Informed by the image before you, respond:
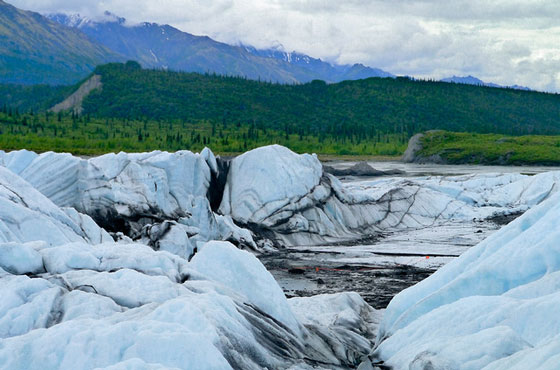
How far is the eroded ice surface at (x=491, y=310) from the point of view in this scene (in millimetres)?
8492

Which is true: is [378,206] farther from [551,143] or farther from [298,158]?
[551,143]

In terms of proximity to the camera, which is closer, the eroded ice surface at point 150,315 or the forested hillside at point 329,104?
the eroded ice surface at point 150,315

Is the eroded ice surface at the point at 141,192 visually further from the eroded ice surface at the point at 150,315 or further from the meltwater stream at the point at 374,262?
the eroded ice surface at the point at 150,315

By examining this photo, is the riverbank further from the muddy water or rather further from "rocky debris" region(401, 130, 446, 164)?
the muddy water

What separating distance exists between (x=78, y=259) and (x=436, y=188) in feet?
97.1

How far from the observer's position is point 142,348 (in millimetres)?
8094

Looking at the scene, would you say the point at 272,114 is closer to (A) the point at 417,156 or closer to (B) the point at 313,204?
(A) the point at 417,156

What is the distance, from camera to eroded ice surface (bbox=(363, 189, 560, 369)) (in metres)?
8.49

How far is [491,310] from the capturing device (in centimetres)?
1004

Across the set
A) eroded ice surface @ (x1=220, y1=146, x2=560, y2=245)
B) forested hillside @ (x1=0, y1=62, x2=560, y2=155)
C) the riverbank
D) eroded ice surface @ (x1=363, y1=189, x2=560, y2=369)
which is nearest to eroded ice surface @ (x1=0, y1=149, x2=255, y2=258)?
eroded ice surface @ (x1=220, y1=146, x2=560, y2=245)

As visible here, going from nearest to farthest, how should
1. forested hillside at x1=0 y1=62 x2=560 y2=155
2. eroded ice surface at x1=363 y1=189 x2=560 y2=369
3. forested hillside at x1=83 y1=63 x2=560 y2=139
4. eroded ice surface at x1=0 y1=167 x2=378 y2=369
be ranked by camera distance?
eroded ice surface at x1=0 y1=167 x2=378 y2=369, eroded ice surface at x1=363 y1=189 x2=560 y2=369, forested hillside at x1=0 y1=62 x2=560 y2=155, forested hillside at x1=83 y1=63 x2=560 y2=139

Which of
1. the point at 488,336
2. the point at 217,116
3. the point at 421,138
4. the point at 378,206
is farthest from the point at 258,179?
the point at 217,116

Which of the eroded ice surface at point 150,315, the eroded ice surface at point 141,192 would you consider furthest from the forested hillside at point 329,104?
the eroded ice surface at point 150,315

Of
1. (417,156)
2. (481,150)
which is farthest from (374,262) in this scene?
(481,150)
